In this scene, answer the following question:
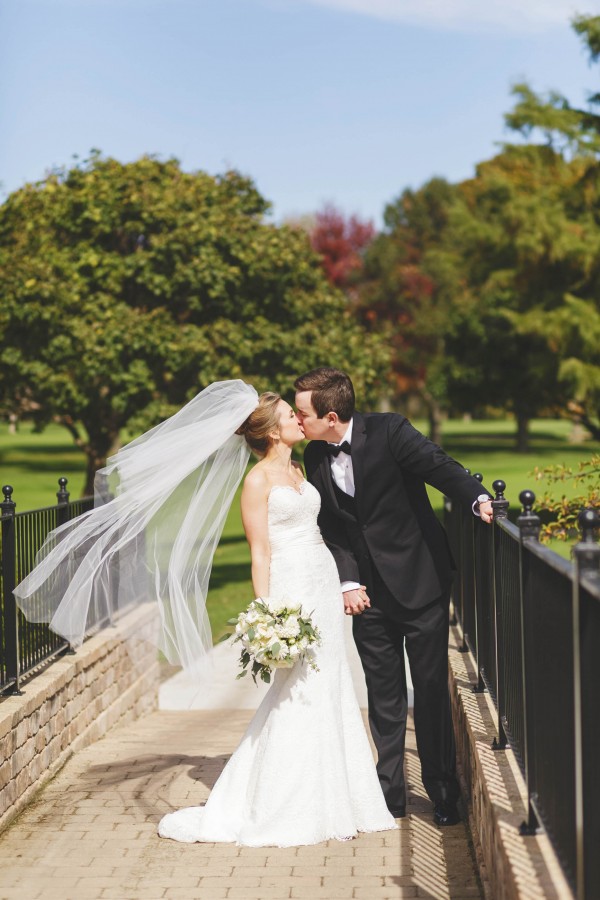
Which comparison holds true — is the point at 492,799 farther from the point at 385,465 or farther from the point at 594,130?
the point at 594,130

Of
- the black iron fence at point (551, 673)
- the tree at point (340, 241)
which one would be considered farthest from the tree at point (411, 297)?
the black iron fence at point (551, 673)

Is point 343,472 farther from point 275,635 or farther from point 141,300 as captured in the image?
point 141,300

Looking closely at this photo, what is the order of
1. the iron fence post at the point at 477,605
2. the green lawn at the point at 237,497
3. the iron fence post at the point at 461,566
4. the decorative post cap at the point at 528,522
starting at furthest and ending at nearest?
the green lawn at the point at 237,497
the iron fence post at the point at 461,566
the iron fence post at the point at 477,605
the decorative post cap at the point at 528,522

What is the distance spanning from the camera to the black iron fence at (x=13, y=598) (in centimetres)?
590

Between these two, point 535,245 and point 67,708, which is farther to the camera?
point 535,245

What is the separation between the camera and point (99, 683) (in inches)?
305

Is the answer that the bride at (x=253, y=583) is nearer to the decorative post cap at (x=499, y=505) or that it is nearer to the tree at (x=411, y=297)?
the decorative post cap at (x=499, y=505)

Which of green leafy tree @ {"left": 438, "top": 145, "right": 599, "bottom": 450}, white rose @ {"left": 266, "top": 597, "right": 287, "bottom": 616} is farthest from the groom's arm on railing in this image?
green leafy tree @ {"left": 438, "top": 145, "right": 599, "bottom": 450}

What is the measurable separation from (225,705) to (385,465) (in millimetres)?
5575

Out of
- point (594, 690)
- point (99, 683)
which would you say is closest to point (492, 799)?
point (594, 690)

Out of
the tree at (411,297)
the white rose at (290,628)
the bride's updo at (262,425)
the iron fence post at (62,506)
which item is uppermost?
the tree at (411,297)

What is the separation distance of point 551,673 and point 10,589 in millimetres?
3679

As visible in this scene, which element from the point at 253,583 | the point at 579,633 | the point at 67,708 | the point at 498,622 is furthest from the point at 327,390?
the point at 67,708

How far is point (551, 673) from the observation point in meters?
3.16
